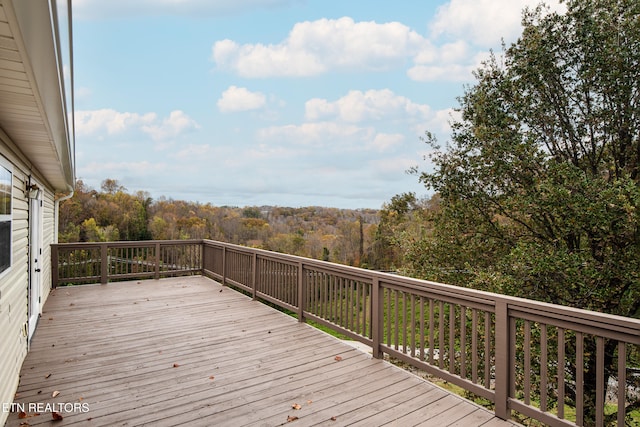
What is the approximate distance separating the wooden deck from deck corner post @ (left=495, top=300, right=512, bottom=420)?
99 mm

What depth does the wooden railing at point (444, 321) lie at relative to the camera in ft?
7.80

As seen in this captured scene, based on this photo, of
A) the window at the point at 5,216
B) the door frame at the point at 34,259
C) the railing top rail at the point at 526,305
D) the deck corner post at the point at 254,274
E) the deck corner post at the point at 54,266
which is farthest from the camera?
the deck corner post at the point at 54,266

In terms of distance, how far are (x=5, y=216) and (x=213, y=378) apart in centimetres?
227

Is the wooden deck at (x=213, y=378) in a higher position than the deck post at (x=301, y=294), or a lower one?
lower

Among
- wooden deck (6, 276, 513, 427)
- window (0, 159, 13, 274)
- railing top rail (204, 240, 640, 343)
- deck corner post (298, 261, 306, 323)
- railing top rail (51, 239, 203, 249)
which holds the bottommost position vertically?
wooden deck (6, 276, 513, 427)

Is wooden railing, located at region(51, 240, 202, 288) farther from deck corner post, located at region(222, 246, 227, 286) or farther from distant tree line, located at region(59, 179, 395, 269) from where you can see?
distant tree line, located at region(59, 179, 395, 269)

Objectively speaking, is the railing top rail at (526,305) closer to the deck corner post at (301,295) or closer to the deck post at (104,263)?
the deck corner post at (301,295)

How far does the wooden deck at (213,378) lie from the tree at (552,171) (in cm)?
379

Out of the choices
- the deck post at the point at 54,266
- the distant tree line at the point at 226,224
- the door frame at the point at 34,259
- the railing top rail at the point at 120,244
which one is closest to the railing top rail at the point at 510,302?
the door frame at the point at 34,259

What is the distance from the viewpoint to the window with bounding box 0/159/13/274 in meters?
2.92

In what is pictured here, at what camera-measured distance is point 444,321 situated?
4.34 meters

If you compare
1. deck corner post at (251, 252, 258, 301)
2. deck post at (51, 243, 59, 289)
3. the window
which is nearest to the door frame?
the window

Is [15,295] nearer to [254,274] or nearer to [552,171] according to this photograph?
[254,274]


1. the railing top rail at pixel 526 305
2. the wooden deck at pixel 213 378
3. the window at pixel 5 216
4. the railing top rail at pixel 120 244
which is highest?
the window at pixel 5 216
